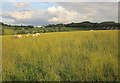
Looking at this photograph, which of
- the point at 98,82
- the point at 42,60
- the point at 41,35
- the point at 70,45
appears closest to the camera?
the point at 98,82

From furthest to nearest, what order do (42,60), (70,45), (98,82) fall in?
1. (70,45)
2. (42,60)
3. (98,82)

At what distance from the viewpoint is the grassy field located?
5988 mm

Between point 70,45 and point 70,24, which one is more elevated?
point 70,24

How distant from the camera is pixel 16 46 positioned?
707cm

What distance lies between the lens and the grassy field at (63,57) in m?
5.99

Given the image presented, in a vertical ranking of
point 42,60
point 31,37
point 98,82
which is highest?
point 31,37

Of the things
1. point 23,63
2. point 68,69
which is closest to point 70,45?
point 68,69

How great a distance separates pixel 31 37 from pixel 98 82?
255cm

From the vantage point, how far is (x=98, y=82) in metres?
5.82

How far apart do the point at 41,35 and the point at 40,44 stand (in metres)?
0.49

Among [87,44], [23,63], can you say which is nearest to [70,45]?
[87,44]

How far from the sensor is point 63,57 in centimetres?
639

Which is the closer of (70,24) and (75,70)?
(75,70)

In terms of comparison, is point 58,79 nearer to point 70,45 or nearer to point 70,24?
point 70,45
